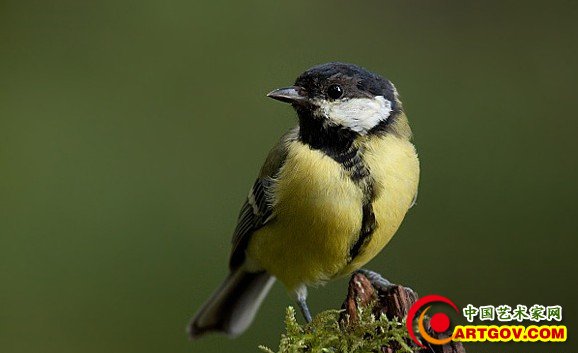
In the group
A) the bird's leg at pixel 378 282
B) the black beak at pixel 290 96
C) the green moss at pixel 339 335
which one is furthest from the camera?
the black beak at pixel 290 96

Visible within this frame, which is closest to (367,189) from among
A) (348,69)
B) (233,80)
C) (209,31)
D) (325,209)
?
(325,209)

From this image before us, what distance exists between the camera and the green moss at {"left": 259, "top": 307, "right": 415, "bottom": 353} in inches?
Result: 76.3

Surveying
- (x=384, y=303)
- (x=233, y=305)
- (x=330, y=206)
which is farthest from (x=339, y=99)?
(x=233, y=305)

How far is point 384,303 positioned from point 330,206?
15.0 inches

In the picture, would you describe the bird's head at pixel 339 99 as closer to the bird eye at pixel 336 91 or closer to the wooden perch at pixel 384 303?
the bird eye at pixel 336 91

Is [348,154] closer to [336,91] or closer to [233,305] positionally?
[336,91]

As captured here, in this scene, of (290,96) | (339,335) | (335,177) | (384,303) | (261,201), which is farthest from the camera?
(261,201)

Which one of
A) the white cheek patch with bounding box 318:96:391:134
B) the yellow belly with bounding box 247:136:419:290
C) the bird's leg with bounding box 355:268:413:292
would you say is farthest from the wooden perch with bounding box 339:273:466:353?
the white cheek patch with bounding box 318:96:391:134

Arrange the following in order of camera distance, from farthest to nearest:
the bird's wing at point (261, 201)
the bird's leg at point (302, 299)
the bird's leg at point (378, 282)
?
the bird's leg at point (302, 299) < the bird's wing at point (261, 201) < the bird's leg at point (378, 282)

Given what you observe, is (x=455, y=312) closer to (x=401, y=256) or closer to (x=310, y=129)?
(x=310, y=129)

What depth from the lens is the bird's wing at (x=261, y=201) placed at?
2.64 metres

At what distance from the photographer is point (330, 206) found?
2.41 metres

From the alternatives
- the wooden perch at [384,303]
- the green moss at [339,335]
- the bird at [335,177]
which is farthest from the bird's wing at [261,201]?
the green moss at [339,335]

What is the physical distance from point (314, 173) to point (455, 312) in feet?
1.83
